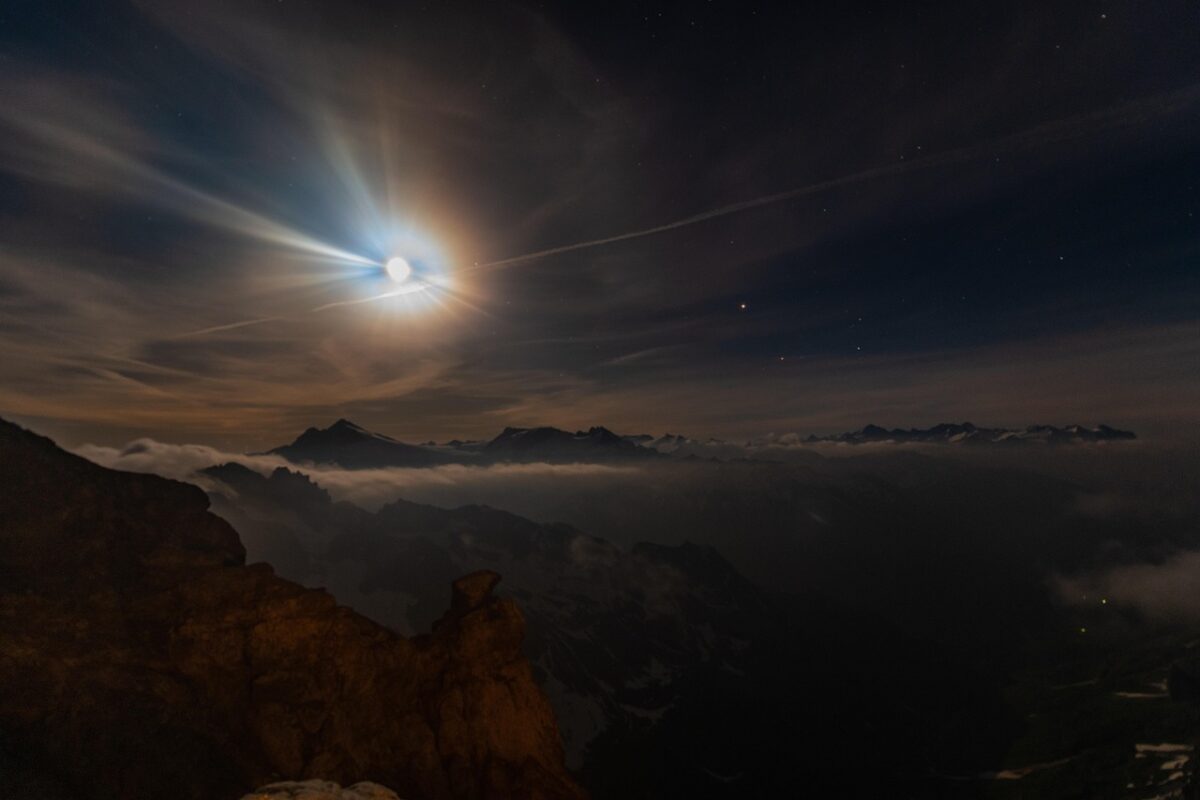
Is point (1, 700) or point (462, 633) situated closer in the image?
point (1, 700)

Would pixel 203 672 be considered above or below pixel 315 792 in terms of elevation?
below

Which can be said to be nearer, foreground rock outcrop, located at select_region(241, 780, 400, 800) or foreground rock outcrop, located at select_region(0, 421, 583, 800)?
foreground rock outcrop, located at select_region(241, 780, 400, 800)

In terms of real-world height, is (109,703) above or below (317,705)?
above

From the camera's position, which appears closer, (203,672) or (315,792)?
(315,792)

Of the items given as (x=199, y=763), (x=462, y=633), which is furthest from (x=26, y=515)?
(x=462, y=633)

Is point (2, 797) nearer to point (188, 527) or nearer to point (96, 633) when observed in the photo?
point (96, 633)

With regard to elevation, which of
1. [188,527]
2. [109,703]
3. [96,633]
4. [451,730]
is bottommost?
[451,730]

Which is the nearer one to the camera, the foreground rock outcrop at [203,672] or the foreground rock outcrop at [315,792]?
the foreground rock outcrop at [315,792]

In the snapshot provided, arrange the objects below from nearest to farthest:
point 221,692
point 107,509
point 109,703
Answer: point 109,703, point 221,692, point 107,509
